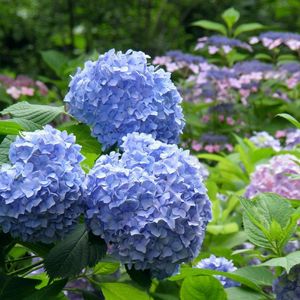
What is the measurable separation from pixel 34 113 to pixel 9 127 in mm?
263

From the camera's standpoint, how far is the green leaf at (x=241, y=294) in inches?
69.2

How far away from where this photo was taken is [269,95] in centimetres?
414

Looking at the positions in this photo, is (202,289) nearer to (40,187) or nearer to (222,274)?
(222,274)

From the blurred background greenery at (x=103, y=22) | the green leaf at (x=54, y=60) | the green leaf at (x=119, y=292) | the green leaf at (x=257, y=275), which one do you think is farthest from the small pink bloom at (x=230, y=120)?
the green leaf at (x=119, y=292)

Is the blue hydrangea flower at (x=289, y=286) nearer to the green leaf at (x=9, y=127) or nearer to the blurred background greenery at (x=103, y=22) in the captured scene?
the green leaf at (x=9, y=127)

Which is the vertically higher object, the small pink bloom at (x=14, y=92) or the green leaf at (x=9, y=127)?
the green leaf at (x=9, y=127)

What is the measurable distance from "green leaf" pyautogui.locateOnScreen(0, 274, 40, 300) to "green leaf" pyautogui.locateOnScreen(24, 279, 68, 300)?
0.07ft

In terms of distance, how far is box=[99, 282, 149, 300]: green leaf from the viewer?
1.68 metres

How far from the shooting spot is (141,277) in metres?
1.52

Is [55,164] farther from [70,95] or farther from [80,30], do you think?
[80,30]

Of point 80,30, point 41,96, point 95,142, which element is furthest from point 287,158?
point 80,30

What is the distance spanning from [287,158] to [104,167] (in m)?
1.17

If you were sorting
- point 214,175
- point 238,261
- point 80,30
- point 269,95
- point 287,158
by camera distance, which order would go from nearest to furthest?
point 238,261
point 287,158
point 214,175
point 269,95
point 80,30

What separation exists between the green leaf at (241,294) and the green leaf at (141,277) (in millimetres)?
296
